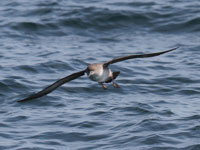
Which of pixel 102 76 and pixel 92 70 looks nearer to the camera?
pixel 92 70

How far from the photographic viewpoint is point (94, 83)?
12.2 meters

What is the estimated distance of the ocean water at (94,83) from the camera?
9227mm

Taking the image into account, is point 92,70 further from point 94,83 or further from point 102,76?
point 94,83

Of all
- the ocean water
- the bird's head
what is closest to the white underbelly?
the bird's head

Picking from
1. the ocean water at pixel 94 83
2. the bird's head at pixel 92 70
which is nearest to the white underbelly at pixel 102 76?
the bird's head at pixel 92 70

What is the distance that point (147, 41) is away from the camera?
15492mm

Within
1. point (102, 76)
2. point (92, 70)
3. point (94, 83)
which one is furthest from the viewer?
point (94, 83)

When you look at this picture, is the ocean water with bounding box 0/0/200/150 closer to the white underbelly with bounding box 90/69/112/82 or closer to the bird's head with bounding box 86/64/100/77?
the white underbelly with bounding box 90/69/112/82

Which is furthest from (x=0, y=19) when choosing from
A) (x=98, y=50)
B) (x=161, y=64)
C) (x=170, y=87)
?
(x=170, y=87)

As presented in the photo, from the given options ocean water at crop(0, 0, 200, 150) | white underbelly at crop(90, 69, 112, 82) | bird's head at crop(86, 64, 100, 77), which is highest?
bird's head at crop(86, 64, 100, 77)

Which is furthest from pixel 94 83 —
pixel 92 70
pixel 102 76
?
pixel 92 70

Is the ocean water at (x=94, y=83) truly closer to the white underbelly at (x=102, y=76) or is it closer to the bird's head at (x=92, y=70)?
the white underbelly at (x=102, y=76)

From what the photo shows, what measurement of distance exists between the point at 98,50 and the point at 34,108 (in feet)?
15.1

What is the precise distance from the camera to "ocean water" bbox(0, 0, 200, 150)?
923cm
